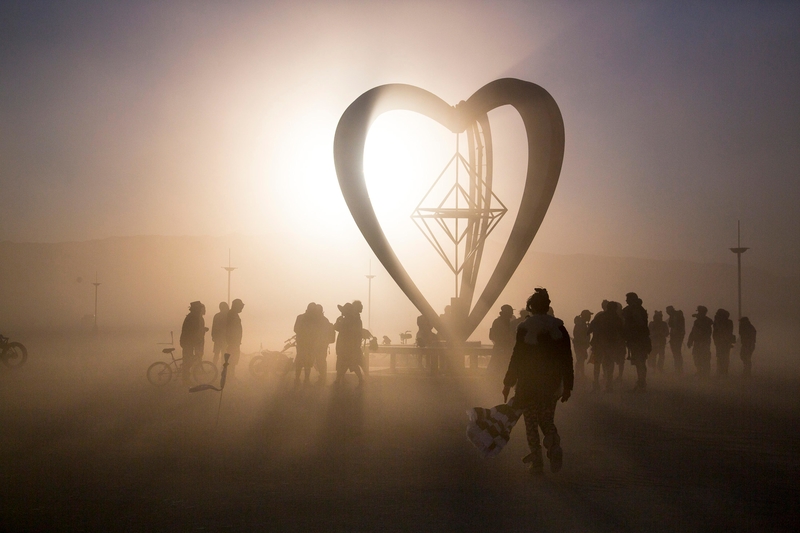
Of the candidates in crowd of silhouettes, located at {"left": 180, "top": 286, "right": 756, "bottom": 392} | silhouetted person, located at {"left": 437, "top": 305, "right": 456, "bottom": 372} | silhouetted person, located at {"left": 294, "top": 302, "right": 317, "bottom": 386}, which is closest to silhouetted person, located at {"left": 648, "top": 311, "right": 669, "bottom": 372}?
crowd of silhouettes, located at {"left": 180, "top": 286, "right": 756, "bottom": 392}

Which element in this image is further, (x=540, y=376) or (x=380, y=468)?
(x=380, y=468)

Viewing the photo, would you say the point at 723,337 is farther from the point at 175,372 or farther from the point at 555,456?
the point at 175,372

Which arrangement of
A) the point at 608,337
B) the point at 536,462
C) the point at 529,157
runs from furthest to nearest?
the point at 529,157 → the point at 608,337 → the point at 536,462

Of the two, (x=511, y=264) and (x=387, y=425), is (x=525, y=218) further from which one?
(x=387, y=425)

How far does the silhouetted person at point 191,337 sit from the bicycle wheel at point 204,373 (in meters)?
0.14

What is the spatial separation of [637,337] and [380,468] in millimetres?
8221

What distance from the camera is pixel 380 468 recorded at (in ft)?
21.5

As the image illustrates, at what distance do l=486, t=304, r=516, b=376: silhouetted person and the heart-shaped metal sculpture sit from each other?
58.1 inches

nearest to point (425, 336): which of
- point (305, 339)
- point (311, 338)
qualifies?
point (311, 338)

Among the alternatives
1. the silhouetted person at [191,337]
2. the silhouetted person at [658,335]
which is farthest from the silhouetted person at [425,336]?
the silhouetted person at [191,337]

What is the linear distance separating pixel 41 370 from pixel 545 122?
1493 centimetres

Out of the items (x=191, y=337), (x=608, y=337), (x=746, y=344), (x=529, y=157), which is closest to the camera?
(x=608, y=337)

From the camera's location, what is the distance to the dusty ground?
4.91 meters

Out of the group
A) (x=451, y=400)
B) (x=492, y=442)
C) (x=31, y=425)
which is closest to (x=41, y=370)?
(x=31, y=425)
